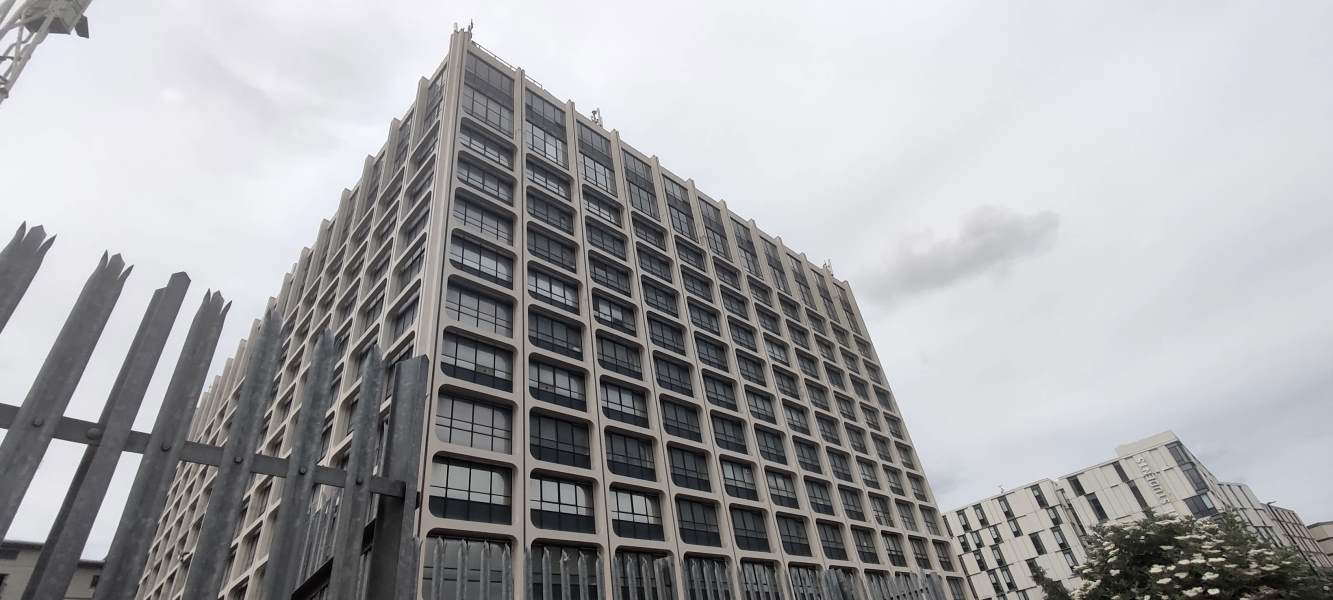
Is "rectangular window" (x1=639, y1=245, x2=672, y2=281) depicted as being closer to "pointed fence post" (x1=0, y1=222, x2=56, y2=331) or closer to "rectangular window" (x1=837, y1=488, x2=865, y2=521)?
"rectangular window" (x1=837, y1=488, x2=865, y2=521)

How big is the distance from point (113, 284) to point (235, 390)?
53287mm

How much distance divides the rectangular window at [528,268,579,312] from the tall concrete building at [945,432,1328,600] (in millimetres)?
61053

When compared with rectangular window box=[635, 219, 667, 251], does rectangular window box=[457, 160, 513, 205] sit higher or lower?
lower

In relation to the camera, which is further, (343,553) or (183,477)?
(183,477)

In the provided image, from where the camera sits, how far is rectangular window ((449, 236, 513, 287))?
105ft

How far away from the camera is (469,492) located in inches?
1000

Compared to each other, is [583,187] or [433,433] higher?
[583,187]

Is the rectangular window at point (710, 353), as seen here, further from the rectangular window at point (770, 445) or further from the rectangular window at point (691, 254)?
the rectangular window at point (691, 254)

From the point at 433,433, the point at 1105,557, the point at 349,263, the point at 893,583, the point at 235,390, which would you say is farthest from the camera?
the point at 235,390

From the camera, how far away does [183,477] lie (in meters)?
52.0

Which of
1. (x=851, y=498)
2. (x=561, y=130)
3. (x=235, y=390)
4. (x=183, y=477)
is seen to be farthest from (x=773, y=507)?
(x=183, y=477)

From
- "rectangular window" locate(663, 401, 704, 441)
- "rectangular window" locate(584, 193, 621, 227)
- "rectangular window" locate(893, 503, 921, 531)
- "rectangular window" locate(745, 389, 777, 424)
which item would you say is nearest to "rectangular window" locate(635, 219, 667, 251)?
"rectangular window" locate(584, 193, 621, 227)

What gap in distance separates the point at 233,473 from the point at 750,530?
33.5m

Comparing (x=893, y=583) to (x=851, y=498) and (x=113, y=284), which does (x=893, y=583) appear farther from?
(x=113, y=284)
